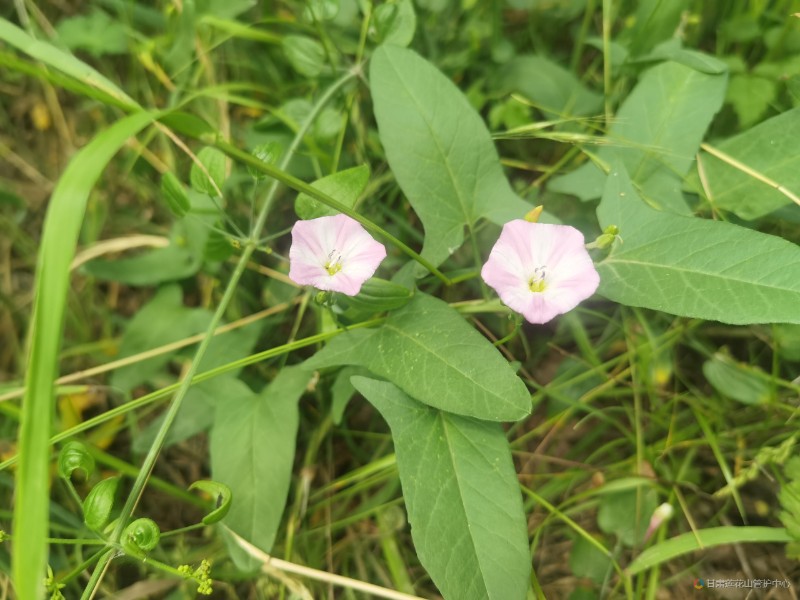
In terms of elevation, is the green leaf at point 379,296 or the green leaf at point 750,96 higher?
the green leaf at point 750,96

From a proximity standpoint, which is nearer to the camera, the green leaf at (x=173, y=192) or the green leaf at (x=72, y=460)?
the green leaf at (x=72, y=460)

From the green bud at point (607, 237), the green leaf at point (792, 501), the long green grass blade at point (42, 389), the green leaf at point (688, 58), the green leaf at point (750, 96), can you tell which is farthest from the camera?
the green leaf at point (750, 96)

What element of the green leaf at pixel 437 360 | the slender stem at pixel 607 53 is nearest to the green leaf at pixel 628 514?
the green leaf at pixel 437 360

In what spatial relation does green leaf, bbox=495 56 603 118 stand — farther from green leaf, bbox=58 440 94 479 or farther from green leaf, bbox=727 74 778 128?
green leaf, bbox=58 440 94 479

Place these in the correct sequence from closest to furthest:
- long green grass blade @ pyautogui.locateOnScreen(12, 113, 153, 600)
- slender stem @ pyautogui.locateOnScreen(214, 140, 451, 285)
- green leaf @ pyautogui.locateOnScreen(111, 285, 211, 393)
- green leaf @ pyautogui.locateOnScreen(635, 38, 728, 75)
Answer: long green grass blade @ pyautogui.locateOnScreen(12, 113, 153, 600) → slender stem @ pyautogui.locateOnScreen(214, 140, 451, 285) → green leaf @ pyautogui.locateOnScreen(635, 38, 728, 75) → green leaf @ pyautogui.locateOnScreen(111, 285, 211, 393)

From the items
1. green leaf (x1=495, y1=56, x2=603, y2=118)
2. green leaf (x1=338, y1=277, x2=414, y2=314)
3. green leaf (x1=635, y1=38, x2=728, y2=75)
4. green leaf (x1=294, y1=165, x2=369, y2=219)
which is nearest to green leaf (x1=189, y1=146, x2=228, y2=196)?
green leaf (x1=294, y1=165, x2=369, y2=219)

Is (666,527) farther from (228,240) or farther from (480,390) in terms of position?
(228,240)

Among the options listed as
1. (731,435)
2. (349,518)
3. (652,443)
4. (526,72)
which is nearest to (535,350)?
(652,443)

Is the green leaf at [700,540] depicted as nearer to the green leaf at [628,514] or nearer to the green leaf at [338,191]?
the green leaf at [628,514]
